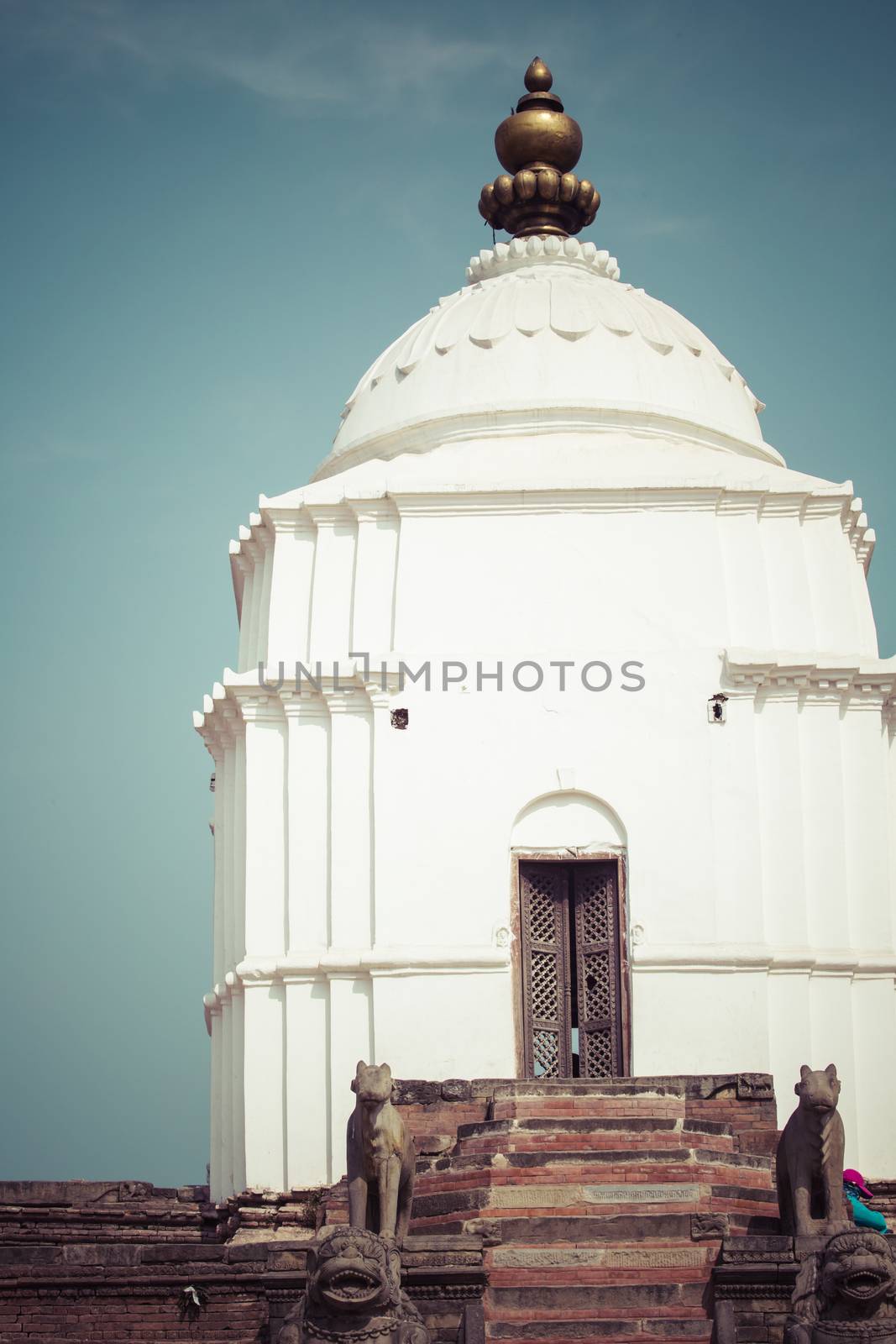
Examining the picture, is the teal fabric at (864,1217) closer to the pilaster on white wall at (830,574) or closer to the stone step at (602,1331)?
the stone step at (602,1331)

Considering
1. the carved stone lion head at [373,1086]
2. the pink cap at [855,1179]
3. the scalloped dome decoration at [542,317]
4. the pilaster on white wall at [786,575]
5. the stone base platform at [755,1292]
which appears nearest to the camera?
the stone base platform at [755,1292]

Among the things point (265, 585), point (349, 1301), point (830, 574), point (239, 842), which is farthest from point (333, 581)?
point (349, 1301)

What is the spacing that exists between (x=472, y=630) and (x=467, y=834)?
7.52 feet

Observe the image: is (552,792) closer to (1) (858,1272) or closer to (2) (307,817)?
(2) (307,817)

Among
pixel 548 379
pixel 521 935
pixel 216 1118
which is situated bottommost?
pixel 216 1118

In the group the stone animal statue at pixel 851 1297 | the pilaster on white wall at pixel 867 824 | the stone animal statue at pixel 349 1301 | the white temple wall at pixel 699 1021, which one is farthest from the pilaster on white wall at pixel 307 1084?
the stone animal statue at pixel 851 1297

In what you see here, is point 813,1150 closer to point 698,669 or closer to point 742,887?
point 742,887

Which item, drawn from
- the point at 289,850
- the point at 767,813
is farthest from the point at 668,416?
the point at 289,850

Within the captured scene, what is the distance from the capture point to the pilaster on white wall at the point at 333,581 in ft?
71.0

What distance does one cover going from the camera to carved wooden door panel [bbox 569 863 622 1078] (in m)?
20.0

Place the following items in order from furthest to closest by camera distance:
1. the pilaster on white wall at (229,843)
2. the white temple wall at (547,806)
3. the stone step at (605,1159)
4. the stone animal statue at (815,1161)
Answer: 1. the pilaster on white wall at (229,843)
2. the white temple wall at (547,806)
3. the stone step at (605,1159)
4. the stone animal statue at (815,1161)

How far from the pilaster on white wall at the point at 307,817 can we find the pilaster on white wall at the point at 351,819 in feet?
0.72

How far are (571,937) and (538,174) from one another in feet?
39.4

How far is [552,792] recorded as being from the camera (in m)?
20.4
